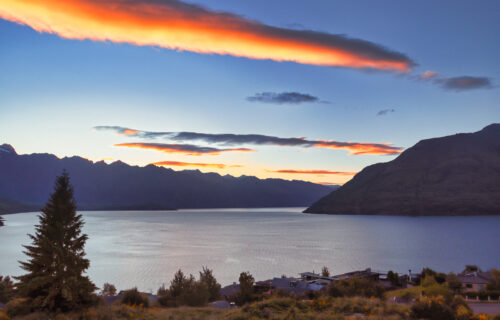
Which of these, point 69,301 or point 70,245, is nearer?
point 69,301

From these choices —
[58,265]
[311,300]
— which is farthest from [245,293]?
[58,265]

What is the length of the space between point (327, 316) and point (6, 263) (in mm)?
129237

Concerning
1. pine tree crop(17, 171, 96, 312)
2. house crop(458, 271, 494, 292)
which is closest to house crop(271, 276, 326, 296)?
house crop(458, 271, 494, 292)

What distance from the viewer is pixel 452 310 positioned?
17.1 metres

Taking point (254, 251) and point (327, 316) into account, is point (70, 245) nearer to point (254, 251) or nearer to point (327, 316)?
point (327, 316)

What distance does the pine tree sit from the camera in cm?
2359

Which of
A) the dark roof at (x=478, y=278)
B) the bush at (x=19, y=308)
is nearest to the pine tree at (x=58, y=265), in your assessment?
the bush at (x=19, y=308)

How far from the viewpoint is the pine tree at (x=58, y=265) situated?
23.6 m

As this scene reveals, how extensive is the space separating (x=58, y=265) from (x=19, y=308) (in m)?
3.06

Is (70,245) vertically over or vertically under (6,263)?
over

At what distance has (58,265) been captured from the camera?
959 inches

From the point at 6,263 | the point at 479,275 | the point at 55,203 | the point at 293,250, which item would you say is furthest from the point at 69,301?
the point at 293,250

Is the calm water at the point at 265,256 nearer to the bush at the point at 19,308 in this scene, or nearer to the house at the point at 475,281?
the house at the point at 475,281

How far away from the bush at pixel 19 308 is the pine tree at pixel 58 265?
0.26 m
